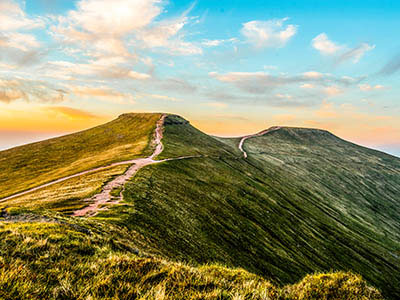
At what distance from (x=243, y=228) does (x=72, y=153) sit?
349 feet

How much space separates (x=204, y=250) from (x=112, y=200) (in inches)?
608

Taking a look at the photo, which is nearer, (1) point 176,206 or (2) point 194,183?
(1) point 176,206

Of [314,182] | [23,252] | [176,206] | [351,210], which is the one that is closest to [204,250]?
[176,206]

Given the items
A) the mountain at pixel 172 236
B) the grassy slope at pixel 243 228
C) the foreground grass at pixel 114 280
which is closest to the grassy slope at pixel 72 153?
the mountain at pixel 172 236

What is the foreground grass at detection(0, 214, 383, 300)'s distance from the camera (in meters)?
6.17

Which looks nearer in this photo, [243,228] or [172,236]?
[172,236]

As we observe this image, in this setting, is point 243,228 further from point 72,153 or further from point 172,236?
point 72,153

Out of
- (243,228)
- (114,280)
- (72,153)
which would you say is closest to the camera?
(114,280)

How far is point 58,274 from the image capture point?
23.8ft

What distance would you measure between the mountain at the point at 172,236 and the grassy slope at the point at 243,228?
1.08ft

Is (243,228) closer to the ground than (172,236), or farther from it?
closer to the ground

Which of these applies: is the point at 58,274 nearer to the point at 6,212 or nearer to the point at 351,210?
the point at 6,212

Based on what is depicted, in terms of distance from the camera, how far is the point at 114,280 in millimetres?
7000

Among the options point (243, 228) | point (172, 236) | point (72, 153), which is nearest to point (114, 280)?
point (172, 236)
